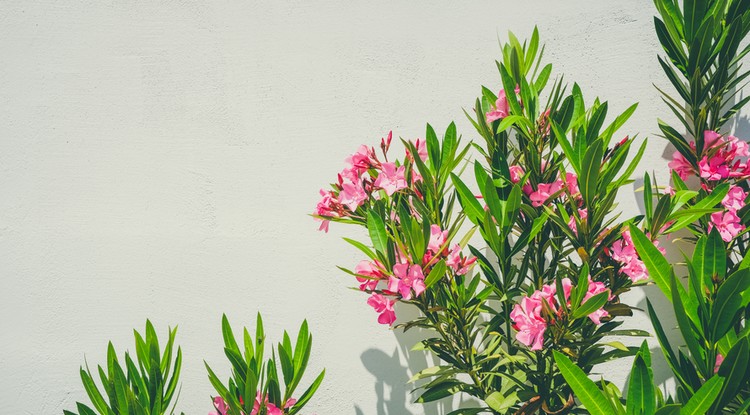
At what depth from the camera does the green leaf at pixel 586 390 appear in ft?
3.58

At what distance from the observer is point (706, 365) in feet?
3.71

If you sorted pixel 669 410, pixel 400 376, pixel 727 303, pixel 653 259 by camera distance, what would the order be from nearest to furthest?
pixel 669 410 → pixel 727 303 → pixel 653 259 → pixel 400 376

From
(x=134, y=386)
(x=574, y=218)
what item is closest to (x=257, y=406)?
(x=134, y=386)

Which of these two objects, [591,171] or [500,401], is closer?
[591,171]

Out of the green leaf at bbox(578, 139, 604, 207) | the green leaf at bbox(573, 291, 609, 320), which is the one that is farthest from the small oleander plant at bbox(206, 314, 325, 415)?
the green leaf at bbox(578, 139, 604, 207)

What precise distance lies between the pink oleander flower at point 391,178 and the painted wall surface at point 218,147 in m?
0.47

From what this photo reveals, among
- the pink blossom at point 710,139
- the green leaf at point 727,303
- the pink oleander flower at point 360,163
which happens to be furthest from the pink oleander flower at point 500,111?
the green leaf at point 727,303

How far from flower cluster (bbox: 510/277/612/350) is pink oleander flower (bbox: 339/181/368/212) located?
1.59 ft

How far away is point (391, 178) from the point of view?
1.56 metres

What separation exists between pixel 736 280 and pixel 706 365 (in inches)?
6.9

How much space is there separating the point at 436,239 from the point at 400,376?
68 centimetres

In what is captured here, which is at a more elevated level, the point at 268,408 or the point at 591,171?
the point at 591,171

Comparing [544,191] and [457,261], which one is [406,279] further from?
[544,191]

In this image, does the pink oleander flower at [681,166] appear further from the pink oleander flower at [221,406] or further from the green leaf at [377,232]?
the pink oleander flower at [221,406]
